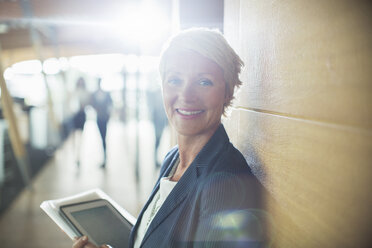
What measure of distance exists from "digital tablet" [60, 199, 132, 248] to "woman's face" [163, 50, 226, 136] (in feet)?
1.71

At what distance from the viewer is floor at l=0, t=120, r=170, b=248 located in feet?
9.16

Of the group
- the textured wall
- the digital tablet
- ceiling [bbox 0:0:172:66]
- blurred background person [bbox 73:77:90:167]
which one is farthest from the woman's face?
blurred background person [bbox 73:77:90:167]

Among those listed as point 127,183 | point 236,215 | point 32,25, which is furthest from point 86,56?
point 236,215

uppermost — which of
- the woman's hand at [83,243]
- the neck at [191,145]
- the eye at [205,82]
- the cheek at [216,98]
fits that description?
the eye at [205,82]

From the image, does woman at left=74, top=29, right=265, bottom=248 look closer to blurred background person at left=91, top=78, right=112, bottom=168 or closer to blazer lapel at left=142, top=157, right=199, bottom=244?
blazer lapel at left=142, top=157, right=199, bottom=244

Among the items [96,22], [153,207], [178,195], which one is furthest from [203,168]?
[96,22]

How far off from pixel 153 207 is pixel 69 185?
3.52 meters

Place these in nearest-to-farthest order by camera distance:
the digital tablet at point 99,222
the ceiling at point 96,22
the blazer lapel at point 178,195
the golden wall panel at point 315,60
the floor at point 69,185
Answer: the golden wall panel at point 315,60 → the blazer lapel at point 178,195 → the digital tablet at point 99,222 → the ceiling at point 96,22 → the floor at point 69,185

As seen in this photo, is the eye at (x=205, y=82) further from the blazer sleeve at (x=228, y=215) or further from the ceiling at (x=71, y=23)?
the ceiling at (x=71, y=23)

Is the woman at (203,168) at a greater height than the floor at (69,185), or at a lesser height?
greater

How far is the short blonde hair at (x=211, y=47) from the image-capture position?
0.91m

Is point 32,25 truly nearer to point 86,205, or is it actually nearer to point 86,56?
point 86,56

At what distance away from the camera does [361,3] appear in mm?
445

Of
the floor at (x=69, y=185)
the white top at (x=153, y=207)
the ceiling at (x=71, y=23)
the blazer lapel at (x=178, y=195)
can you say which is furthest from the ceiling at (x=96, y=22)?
the floor at (x=69, y=185)
